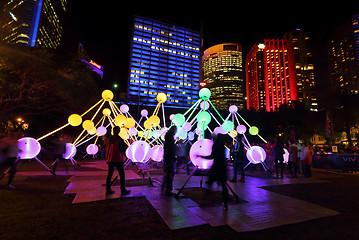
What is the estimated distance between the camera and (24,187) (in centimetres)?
576

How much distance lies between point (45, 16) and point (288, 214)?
122624 mm

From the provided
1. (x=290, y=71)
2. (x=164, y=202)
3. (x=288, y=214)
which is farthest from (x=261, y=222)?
(x=290, y=71)

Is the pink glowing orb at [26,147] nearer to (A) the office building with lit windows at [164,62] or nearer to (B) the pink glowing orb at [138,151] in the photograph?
(B) the pink glowing orb at [138,151]

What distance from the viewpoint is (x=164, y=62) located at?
104 m

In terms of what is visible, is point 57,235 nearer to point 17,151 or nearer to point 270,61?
point 17,151

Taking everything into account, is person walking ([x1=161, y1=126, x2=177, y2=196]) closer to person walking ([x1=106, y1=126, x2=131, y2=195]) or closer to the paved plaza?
the paved plaza

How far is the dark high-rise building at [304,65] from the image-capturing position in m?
114

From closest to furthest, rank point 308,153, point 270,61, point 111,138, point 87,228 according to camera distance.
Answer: point 87,228
point 111,138
point 308,153
point 270,61

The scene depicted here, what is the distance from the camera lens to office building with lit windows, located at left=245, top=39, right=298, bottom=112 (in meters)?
110

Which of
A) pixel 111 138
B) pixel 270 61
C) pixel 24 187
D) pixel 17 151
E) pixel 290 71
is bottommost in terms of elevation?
pixel 24 187

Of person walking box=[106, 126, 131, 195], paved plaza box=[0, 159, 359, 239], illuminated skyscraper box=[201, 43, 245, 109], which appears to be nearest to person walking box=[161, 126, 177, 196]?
paved plaza box=[0, 159, 359, 239]

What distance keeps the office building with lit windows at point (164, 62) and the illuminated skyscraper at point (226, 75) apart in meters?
42.7

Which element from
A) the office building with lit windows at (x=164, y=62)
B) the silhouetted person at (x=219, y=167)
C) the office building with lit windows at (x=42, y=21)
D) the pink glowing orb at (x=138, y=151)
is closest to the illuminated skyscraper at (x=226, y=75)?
the office building with lit windows at (x=164, y=62)

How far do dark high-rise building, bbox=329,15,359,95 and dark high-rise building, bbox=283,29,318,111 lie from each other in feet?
39.8
